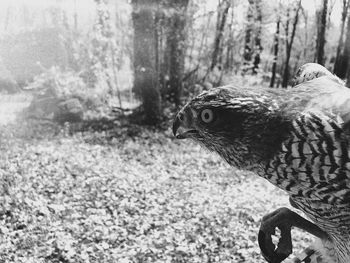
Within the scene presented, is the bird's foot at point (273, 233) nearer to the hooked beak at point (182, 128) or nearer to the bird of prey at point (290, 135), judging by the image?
the bird of prey at point (290, 135)

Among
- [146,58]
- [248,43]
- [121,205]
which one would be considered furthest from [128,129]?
[248,43]

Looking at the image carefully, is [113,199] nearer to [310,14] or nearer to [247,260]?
[247,260]

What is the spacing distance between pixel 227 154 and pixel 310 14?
1613 centimetres

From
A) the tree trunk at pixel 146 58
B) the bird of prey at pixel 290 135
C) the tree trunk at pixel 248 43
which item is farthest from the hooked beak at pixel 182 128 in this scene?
the tree trunk at pixel 248 43

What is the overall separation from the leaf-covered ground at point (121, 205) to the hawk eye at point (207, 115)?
4.05 metres

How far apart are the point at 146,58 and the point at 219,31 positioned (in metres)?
5.90

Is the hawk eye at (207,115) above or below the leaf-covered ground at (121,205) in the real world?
above

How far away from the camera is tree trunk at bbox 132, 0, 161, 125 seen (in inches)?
478

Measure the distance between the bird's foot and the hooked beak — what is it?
86 cm

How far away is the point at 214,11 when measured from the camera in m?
15.4

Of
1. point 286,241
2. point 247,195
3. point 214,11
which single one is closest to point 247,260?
point 247,195

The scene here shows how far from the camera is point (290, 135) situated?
1.83m

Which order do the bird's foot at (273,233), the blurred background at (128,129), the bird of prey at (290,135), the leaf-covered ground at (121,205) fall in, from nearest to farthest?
the bird of prey at (290,135), the bird's foot at (273,233), the leaf-covered ground at (121,205), the blurred background at (128,129)

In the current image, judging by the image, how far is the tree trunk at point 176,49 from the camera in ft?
46.8
